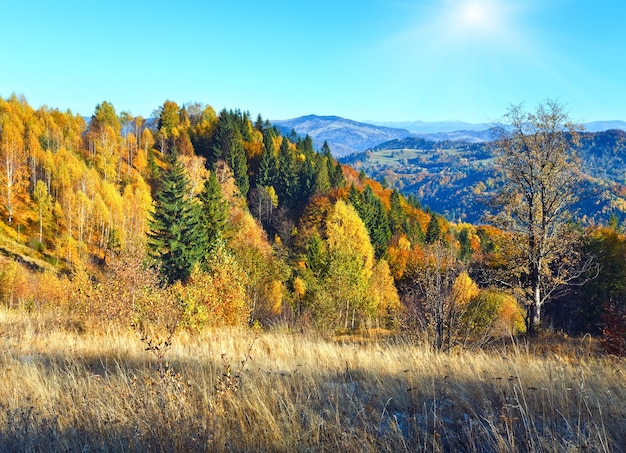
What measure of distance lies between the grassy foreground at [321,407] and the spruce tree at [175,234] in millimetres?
34786

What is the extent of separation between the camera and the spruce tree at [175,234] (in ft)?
128

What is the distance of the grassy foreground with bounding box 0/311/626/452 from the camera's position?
2996mm

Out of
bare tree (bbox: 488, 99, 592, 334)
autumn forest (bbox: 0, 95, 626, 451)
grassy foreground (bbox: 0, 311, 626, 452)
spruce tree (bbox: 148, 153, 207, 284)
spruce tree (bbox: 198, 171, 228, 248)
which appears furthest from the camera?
spruce tree (bbox: 198, 171, 228, 248)

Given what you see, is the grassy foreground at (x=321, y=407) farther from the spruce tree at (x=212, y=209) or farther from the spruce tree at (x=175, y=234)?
the spruce tree at (x=212, y=209)

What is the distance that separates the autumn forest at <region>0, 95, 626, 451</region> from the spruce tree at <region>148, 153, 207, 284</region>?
0.16 metres

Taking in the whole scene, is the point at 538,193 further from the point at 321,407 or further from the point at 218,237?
the point at 321,407

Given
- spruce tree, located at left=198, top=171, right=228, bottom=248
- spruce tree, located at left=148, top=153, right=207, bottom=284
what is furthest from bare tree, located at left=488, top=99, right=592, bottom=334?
spruce tree, located at left=198, top=171, right=228, bottom=248

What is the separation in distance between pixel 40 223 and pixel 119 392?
63.6 m

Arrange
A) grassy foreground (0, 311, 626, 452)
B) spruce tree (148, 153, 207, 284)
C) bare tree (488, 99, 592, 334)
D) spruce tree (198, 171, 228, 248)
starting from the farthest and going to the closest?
1. spruce tree (198, 171, 228, 248)
2. spruce tree (148, 153, 207, 284)
3. bare tree (488, 99, 592, 334)
4. grassy foreground (0, 311, 626, 452)

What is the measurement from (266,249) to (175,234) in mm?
16017

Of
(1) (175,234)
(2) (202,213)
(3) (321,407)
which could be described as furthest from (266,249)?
(3) (321,407)

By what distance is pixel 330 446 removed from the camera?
2928 millimetres

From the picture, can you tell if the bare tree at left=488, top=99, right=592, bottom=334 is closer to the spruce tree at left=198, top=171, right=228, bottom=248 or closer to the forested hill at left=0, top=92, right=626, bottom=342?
the forested hill at left=0, top=92, right=626, bottom=342

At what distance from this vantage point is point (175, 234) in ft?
128
